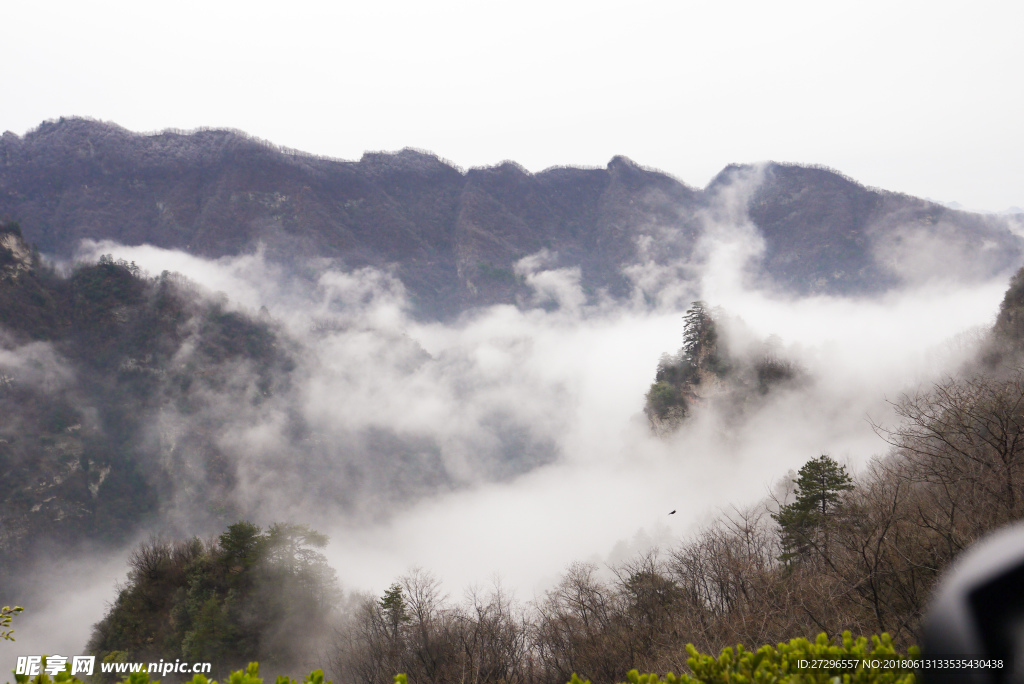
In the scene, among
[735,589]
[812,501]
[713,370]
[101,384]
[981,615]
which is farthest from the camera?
[101,384]

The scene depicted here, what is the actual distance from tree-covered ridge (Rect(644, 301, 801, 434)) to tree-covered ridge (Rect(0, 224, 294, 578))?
3838 inches

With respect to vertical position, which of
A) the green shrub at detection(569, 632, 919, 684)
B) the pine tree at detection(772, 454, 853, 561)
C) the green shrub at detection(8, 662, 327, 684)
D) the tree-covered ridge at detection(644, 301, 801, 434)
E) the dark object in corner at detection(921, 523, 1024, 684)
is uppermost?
the tree-covered ridge at detection(644, 301, 801, 434)

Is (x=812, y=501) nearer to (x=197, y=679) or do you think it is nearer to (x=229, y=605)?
(x=197, y=679)

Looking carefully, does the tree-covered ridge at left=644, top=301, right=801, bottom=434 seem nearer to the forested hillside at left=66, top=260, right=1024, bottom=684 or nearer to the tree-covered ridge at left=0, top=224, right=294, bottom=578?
the forested hillside at left=66, top=260, right=1024, bottom=684

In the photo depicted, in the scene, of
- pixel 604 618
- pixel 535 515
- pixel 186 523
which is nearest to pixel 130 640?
pixel 604 618

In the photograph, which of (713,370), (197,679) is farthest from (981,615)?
(713,370)

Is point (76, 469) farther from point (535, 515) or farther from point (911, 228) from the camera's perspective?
point (911, 228)

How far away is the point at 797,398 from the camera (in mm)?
63156

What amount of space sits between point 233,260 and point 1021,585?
235 metres

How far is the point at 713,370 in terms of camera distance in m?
63.4

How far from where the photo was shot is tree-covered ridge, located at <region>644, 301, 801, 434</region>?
203 ft

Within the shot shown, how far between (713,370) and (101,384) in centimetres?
12630

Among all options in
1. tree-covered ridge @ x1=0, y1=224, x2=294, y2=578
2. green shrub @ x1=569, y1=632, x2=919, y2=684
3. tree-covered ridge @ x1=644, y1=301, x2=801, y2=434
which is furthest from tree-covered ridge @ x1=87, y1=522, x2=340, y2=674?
tree-covered ridge @ x1=0, y1=224, x2=294, y2=578

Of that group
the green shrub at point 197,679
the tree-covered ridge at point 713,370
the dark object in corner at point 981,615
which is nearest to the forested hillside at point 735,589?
the dark object in corner at point 981,615
